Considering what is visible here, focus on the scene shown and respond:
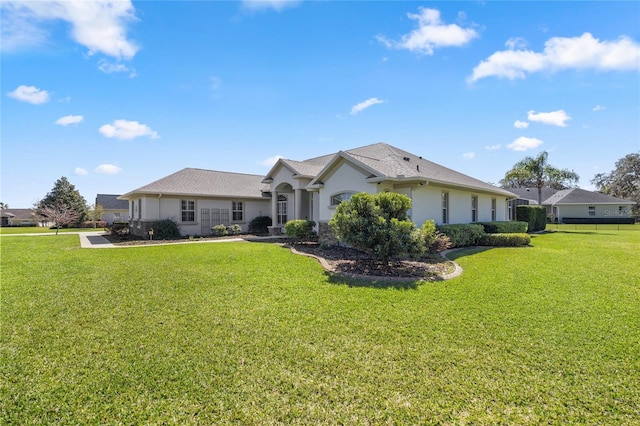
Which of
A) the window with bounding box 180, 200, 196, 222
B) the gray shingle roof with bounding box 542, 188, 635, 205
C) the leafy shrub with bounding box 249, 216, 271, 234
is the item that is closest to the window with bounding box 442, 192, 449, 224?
the leafy shrub with bounding box 249, 216, 271, 234

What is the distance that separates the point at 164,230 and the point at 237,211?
5.46 metres

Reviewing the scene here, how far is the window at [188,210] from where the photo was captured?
2062 centimetres

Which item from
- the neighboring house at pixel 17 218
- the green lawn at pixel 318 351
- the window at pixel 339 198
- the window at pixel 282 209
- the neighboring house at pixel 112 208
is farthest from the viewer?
the neighboring house at pixel 17 218

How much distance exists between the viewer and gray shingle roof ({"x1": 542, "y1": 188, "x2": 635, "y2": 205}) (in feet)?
128

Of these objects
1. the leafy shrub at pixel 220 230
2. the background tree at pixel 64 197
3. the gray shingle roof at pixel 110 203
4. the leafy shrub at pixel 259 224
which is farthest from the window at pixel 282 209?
the gray shingle roof at pixel 110 203

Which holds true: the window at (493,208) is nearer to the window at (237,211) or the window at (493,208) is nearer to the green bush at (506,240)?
the green bush at (506,240)

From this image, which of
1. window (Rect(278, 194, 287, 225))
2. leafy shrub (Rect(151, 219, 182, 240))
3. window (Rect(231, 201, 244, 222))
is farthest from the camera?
window (Rect(231, 201, 244, 222))

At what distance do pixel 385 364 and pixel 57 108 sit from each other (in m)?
15.5

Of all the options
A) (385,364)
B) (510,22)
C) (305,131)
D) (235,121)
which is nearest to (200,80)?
(235,121)

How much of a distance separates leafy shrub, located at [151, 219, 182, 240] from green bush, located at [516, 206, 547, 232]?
1025 inches

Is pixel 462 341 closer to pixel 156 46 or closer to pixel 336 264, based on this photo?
pixel 336 264

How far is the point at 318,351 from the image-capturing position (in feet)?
14.4

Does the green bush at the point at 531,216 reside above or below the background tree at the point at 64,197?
below

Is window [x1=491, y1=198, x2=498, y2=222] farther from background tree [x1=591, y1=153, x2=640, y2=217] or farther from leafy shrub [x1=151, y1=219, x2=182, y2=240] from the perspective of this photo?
background tree [x1=591, y1=153, x2=640, y2=217]
